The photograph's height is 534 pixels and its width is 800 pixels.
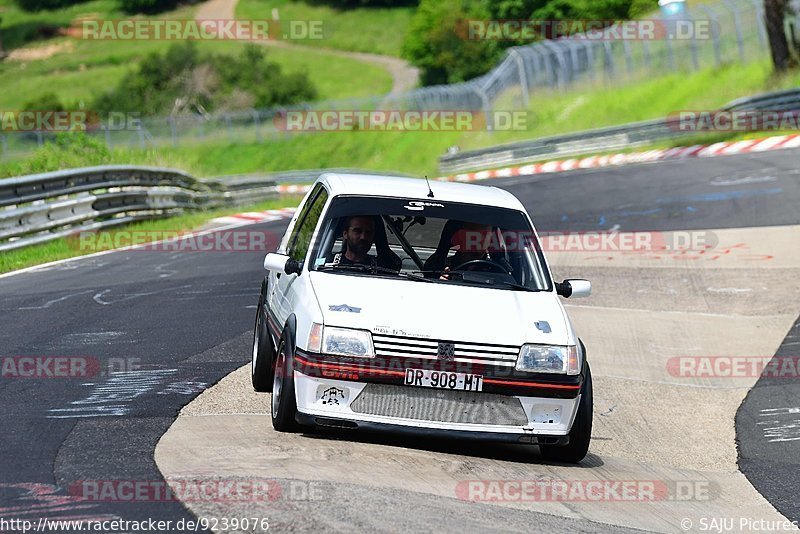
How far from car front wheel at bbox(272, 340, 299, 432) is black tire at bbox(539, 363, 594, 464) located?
1.62 metres

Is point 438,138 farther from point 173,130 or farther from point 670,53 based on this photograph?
point 173,130

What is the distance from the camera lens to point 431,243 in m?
9.10

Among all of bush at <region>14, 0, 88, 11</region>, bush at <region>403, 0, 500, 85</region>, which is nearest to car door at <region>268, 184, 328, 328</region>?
bush at <region>403, 0, 500, 85</region>

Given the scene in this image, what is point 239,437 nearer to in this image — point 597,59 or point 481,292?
point 481,292

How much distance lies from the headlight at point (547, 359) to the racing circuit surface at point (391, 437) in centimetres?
61

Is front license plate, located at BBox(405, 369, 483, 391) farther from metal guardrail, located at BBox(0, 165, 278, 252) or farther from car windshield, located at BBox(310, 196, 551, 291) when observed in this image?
metal guardrail, located at BBox(0, 165, 278, 252)

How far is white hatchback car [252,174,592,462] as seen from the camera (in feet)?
24.5

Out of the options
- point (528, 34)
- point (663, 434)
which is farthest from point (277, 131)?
point (663, 434)

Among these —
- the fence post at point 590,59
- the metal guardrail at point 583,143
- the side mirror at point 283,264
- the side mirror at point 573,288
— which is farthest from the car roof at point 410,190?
the fence post at point 590,59

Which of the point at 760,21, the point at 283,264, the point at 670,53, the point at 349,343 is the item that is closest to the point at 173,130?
the point at 670,53

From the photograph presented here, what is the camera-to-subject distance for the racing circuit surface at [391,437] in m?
6.43

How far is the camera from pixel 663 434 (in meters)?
9.74

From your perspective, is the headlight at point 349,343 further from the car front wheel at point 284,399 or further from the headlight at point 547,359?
the headlight at point 547,359

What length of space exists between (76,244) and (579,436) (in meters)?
13.0
